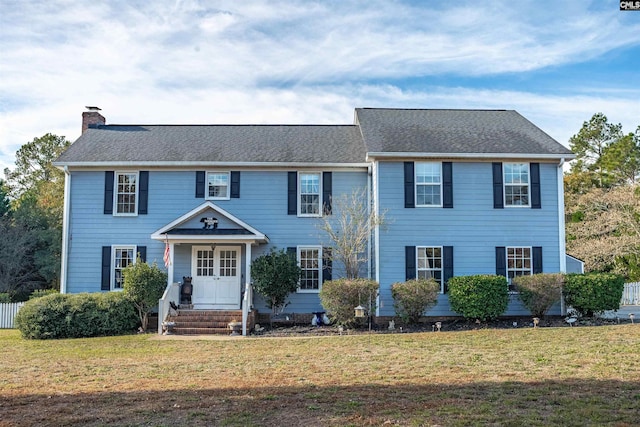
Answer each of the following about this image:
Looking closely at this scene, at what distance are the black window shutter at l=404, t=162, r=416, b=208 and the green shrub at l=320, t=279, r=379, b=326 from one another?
288 cm

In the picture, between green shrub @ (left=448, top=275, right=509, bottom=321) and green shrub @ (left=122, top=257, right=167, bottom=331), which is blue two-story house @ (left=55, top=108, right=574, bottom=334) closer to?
green shrub @ (left=122, top=257, right=167, bottom=331)

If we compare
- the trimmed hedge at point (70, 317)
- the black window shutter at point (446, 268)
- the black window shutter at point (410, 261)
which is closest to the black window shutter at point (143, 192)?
the trimmed hedge at point (70, 317)

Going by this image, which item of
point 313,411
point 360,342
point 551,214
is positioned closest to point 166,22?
point 360,342

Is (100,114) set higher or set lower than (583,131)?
lower

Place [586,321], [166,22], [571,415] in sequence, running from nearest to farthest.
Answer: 1. [571,415]
2. [166,22]
3. [586,321]

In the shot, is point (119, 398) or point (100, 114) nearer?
point (119, 398)

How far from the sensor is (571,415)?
663cm

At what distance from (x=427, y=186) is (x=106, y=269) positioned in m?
10.3

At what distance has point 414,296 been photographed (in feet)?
52.2

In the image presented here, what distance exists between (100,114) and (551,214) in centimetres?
1618

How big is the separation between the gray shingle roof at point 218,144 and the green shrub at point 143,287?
12.0 feet

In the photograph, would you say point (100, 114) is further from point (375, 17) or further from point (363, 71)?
point (375, 17)

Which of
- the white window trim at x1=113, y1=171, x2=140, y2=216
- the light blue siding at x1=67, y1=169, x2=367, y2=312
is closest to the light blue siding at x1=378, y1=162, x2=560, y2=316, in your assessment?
the light blue siding at x1=67, y1=169, x2=367, y2=312

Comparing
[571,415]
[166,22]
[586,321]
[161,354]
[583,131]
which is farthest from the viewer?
[583,131]
